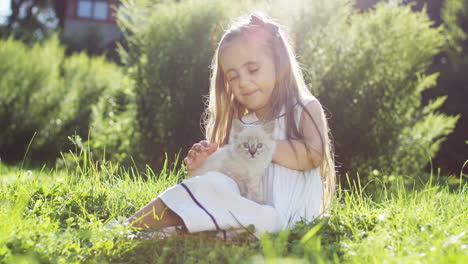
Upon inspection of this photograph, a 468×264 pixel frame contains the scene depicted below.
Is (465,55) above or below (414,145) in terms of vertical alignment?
above

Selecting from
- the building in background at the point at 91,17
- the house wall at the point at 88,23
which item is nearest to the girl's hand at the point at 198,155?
the building in background at the point at 91,17

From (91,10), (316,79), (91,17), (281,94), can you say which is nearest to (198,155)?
(281,94)

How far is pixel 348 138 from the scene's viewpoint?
5703 mm

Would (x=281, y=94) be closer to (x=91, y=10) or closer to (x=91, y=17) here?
(x=91, y=17)

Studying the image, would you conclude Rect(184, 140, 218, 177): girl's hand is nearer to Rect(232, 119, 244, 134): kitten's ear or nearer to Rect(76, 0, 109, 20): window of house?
Rect(232, 119, 244, 134): kitten's ear

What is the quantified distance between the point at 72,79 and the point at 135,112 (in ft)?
11.7

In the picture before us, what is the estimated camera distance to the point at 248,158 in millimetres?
2742

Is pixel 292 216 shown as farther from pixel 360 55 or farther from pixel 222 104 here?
pixel 360 55

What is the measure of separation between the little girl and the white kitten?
58 mm

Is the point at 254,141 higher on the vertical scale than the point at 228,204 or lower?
higher

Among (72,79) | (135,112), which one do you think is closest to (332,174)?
(135,112)

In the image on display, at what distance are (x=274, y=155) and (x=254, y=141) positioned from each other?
18 cm

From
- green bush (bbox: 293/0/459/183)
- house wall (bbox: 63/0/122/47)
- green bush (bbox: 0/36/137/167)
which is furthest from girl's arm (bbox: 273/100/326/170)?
house wall (bbox: 63/0/122/47)

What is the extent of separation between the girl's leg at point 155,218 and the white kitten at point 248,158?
1.15ft
